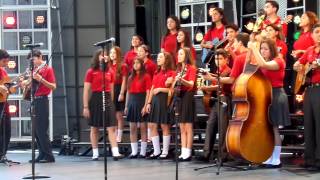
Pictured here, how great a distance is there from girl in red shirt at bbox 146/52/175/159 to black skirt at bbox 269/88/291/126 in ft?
7.37

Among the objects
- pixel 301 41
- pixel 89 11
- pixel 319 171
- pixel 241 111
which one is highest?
pixel 89 11

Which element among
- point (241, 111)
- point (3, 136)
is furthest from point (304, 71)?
point (3, 136)

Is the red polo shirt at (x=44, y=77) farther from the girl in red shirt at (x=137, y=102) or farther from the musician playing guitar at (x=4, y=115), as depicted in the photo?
the girl in red shirt at (x=137, y=102)

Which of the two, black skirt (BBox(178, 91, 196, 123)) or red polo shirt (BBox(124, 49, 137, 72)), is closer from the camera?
black skirt (BBox(178, 91, 196, 123))

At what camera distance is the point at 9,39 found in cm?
1562

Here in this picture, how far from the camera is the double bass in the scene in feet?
31.3

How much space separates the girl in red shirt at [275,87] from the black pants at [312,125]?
341 mm

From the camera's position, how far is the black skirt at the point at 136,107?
12508mm

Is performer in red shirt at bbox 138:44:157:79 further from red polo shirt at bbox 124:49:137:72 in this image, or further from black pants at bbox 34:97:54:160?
black pants at bbox 34:97:54:160

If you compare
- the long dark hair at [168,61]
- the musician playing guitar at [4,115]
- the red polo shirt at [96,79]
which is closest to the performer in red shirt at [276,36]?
the long dark hair at [168,61]

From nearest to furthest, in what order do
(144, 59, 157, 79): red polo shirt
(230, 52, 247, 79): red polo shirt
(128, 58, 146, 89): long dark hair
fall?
(230, 52, 247, 79): red polo shirt
(128, 58, 146, 89): long dark hair
(144, 59, 157, 79): red polo shirt

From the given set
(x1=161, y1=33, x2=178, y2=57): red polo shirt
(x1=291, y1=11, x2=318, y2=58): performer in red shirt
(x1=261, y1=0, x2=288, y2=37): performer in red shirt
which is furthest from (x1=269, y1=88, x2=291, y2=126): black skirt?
(x1=161, y1=33, x2=178, y2=57): red polo shirt

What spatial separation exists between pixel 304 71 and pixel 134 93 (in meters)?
3.73

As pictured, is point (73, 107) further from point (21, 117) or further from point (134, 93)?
point (134, 93)
